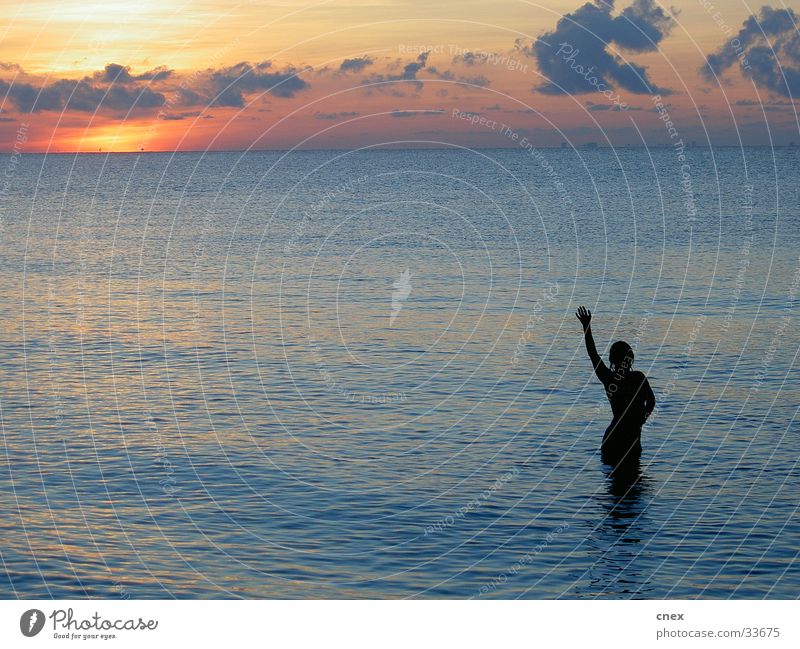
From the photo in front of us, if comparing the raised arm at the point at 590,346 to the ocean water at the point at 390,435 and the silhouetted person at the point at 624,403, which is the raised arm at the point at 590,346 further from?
the ocean water at the point at 390,435

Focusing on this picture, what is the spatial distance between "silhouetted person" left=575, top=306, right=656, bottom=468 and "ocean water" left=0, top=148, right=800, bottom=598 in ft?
2.31

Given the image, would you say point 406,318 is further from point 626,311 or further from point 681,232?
point 681,232

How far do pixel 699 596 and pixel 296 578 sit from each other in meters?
7.11

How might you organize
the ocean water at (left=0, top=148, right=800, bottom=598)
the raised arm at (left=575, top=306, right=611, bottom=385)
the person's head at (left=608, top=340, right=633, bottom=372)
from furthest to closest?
the person's head at (left=608, top=340, right=633, bottom=372) → the raised arm at (left=575, top=306, right=611, bottom=385) → the ocean water at (left=0, top=148, right=800, bottom=598)

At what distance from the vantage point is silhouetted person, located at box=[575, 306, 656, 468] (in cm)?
2666

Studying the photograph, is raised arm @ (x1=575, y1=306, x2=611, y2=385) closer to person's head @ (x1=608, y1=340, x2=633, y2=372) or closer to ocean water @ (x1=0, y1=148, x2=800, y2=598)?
person's head @ (x1=608, y1=340, x2=633, y2=372)

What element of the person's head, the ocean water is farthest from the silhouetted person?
the ocean water

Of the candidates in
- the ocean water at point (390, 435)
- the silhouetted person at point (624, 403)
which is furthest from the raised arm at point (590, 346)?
the ocean water at point (390, 435)

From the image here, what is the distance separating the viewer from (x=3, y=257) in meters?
82.4

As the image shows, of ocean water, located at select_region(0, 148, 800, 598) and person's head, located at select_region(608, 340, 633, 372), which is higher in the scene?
person's head, located at select_region(608, 340, 633, 372)

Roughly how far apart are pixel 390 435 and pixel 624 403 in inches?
275

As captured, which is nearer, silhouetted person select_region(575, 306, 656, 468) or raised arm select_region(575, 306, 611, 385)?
raised arm select_region(575, 306, 611, 385)

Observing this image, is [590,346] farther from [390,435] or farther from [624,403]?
[390,435]

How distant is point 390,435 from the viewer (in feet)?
104
